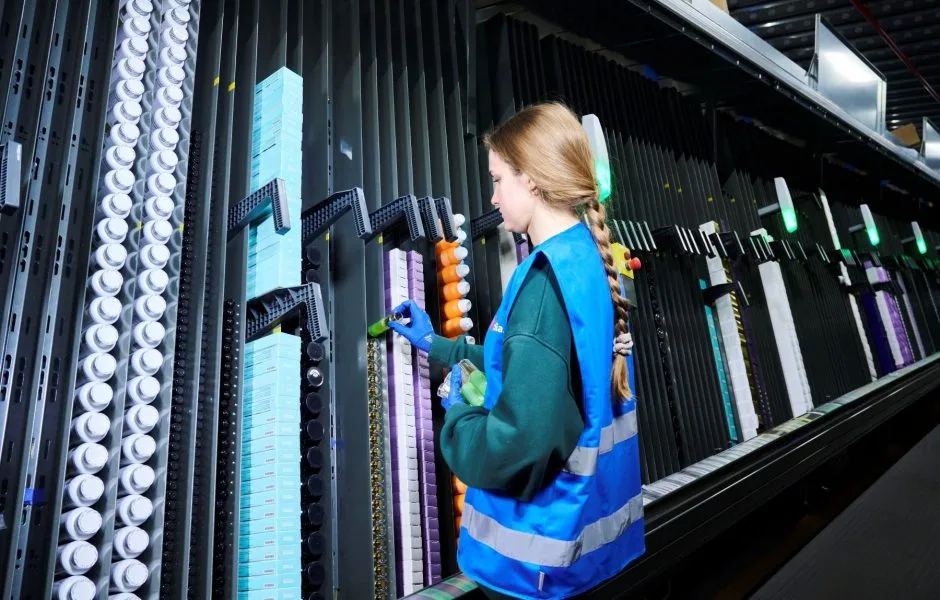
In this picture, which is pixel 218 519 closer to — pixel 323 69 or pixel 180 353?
pixel 180 353

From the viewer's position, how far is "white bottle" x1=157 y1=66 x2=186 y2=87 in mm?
1654

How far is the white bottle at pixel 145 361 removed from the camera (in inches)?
56.5

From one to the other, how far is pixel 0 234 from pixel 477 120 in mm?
2043

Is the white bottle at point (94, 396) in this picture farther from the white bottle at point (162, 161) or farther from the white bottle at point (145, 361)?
the white bottle at point (162, 161)

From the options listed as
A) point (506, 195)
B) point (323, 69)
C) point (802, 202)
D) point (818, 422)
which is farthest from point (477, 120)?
point (802, 202)

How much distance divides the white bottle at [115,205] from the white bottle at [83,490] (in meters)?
0.59

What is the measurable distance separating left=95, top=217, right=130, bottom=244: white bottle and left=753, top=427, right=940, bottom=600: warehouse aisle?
2.16 m

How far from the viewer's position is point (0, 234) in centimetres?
131

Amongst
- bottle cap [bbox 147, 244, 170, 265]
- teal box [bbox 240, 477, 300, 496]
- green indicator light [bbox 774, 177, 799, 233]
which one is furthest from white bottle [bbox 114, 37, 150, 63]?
green indicator light [bbox 774, 177, 799, 233]

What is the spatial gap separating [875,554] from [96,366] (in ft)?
8.42

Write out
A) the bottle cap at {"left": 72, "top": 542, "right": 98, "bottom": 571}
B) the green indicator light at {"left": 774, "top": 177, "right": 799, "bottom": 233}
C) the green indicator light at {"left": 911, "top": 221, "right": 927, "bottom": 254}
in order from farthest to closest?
the green indicator light at {"left": 911, "top": 221, "right": 927, "bottom": 254} < the green indicator light at {"left": 774, "top": 177, "right": 799, "bottom": 233} < the bottle cap at {"left": 72, "top": 542, "right": 98, "bottom": 571}

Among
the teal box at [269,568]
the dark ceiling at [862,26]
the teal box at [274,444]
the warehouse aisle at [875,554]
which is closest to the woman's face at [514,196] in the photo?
the teal box at [274,444]

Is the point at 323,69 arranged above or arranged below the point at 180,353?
above

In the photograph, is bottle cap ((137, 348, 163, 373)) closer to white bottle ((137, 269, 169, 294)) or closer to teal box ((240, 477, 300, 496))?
white bottle ((137, 269, 169, 294))
